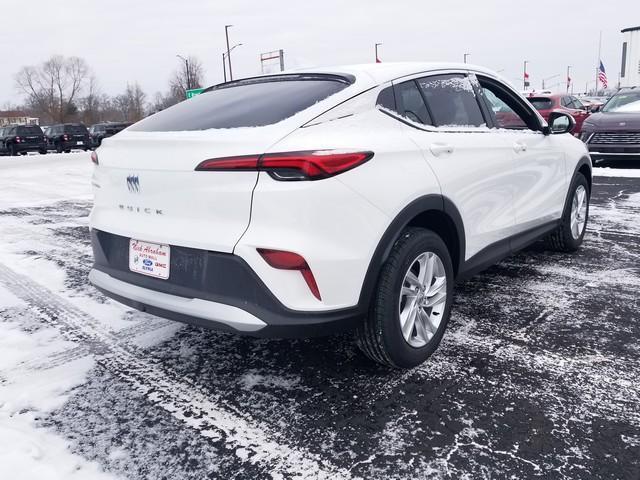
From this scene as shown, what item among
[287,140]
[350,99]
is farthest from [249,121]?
[350,99]

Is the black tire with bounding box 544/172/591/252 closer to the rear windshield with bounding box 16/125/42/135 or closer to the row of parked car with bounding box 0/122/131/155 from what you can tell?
the row of parked car with bounding box 0/122/131/155

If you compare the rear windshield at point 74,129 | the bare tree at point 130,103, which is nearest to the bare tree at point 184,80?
the bare tree at point 130,103

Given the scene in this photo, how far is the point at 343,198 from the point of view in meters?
2.39

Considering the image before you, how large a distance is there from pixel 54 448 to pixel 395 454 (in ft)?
4.77

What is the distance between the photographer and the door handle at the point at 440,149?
294cm

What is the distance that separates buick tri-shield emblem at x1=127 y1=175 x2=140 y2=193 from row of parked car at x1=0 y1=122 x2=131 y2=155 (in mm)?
28006

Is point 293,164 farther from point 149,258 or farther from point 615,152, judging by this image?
point 615,152

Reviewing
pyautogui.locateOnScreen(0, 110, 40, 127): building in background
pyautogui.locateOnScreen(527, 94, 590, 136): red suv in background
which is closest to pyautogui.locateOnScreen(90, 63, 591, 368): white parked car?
pyautogui.locateOnScreen(527, 94, 590, 136): red suv in background

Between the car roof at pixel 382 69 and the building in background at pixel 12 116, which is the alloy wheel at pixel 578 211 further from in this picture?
the building in background at pixel 12 116

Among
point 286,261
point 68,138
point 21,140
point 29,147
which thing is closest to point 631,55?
point 68,138

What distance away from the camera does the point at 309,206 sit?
90.4 inches

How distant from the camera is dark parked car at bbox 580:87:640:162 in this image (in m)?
10.7

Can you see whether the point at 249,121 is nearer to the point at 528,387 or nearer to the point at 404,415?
the point at 404,415

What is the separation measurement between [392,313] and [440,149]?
0.97 meters
